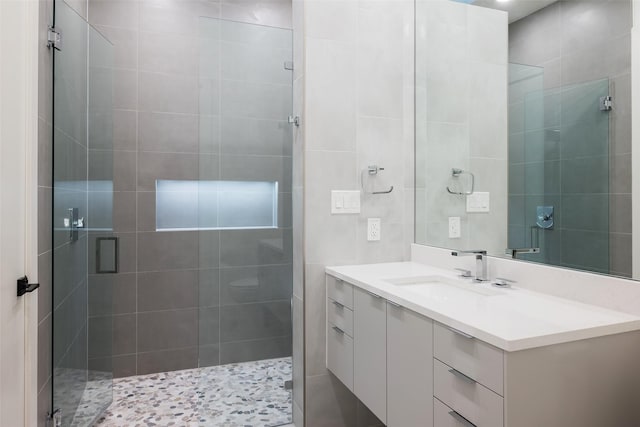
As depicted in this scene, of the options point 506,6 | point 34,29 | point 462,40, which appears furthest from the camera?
point 462,40

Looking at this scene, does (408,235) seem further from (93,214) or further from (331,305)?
(93,214)

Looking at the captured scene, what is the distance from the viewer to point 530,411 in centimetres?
102


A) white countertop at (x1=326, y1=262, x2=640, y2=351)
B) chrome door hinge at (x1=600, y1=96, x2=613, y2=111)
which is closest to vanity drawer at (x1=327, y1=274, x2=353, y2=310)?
white countertop at (x1=326, y1=262, x2=640, y2=351)

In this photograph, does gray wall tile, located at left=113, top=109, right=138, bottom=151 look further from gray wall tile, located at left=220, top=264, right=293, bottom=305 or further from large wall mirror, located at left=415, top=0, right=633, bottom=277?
large wall mirror, located at left=415, top=0, right=633, bottom=277

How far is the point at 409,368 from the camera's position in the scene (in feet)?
4.69

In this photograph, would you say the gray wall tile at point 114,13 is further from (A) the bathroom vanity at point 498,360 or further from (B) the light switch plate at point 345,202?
(A) the bathroom vanity at point 498,360

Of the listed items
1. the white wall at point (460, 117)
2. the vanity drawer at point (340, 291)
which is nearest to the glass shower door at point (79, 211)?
the vanity drawer at point (340, 291)

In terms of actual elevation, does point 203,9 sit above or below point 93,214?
above

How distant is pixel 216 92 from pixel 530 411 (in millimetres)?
2054

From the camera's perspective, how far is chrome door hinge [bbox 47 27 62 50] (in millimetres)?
1762

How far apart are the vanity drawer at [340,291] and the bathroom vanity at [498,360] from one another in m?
0.19

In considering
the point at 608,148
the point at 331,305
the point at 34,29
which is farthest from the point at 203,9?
the point at 608,148

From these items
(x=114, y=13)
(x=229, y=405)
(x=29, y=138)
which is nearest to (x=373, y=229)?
(x=229, y=405)

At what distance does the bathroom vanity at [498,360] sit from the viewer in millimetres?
1029
